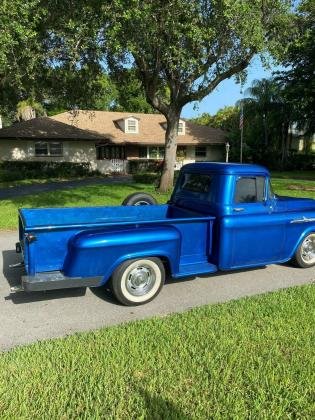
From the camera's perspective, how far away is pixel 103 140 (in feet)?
104

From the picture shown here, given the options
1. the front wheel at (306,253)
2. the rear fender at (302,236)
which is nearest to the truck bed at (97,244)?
the rear fender at (302,236)

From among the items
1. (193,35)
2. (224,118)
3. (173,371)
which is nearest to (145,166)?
(224,118)

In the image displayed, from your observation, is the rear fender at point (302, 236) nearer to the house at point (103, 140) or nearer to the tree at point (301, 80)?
the house at point (103, 140)

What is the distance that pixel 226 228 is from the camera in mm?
5727

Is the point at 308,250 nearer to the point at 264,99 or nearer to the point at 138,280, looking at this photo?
the point at 138,280

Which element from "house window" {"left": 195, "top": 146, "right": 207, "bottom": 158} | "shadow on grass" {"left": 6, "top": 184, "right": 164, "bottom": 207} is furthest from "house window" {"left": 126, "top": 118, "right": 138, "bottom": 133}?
"shadow on grass" {"left": 6, "top": 184, "right": 164, "bottom": 207}

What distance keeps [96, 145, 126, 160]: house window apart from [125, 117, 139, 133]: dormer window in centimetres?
191

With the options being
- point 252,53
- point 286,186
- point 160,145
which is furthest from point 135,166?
point 252,53

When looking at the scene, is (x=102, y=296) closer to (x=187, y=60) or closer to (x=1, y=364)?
(x=1, y=364)

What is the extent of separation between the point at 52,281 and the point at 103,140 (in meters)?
27.8

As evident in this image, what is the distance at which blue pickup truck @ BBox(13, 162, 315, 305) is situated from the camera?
4.94 meters

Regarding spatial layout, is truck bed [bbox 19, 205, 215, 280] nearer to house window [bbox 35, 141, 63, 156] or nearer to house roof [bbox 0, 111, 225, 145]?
house roof [bbox 0, 111, 225, 145]

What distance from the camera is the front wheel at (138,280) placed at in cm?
517

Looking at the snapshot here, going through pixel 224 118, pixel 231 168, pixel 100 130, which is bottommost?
pixel 231 168
